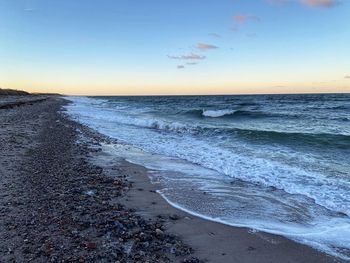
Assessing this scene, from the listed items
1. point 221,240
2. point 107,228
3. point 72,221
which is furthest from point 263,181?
point 72,221

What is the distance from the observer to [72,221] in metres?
5.44

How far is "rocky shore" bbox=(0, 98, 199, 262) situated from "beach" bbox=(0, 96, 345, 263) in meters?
0.01

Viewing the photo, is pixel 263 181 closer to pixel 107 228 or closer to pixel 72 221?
pixel 107 228

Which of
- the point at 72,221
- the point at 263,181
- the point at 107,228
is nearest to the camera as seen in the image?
the point at 107,228

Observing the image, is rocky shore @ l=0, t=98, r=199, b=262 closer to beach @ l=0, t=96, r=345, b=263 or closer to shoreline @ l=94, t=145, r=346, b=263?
beach @ l=0, t=96, r=345, b=263

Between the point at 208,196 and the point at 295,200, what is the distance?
5.86ft

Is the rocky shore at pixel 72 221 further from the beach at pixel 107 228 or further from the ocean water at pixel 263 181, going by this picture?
the ocean water at pixel 263 181

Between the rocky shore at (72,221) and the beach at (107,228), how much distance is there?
1cm

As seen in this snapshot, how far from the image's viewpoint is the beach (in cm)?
451

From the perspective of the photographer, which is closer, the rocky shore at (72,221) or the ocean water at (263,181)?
the rocky shore at (72,221)

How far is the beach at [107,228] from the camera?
4508 millimetres

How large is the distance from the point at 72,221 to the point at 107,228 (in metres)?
0.60

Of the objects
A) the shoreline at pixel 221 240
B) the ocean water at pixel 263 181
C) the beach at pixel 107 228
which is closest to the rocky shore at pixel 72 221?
the beach at pixel 107 228

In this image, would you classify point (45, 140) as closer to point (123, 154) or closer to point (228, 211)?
point (123, 154)
